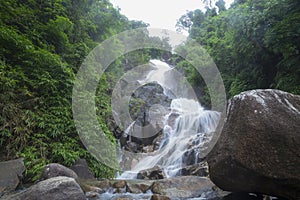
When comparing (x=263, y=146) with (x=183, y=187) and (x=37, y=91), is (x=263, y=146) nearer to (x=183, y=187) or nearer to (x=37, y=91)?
(x=183, y=187)

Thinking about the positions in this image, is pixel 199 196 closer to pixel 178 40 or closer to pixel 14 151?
pixel 14 151

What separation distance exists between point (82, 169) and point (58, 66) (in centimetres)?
382

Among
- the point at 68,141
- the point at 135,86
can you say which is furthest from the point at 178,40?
the point at 68,141

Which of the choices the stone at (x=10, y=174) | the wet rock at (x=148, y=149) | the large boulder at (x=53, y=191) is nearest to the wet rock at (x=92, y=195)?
the large boulder at (x=53, y=191)

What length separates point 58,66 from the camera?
8.12 m

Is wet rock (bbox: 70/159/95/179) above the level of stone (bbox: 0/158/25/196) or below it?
below

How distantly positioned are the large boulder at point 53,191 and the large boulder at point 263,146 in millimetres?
2499

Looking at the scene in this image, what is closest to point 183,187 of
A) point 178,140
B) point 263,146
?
point 263,146

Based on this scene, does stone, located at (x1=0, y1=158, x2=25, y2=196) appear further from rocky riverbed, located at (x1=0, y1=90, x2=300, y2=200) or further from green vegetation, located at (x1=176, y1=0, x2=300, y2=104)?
green vegetation, located at (x1=176, y1=0, x2=300, y2=104)

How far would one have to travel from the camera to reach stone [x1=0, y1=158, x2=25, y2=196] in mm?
5015

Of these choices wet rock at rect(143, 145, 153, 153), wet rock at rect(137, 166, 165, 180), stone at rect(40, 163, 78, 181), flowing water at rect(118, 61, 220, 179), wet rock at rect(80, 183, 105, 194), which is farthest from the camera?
wet rock at rect(143, 145, 153, 153)

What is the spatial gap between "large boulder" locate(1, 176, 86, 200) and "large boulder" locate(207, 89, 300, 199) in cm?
250

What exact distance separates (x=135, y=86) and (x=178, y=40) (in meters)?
13.1

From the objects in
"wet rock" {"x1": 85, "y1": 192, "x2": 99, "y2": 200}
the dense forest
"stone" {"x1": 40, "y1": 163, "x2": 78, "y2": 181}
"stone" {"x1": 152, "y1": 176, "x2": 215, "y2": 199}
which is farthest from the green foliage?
"stone" {"x1": 152, "y1": 176, "x2": 215, "y2": 199}
